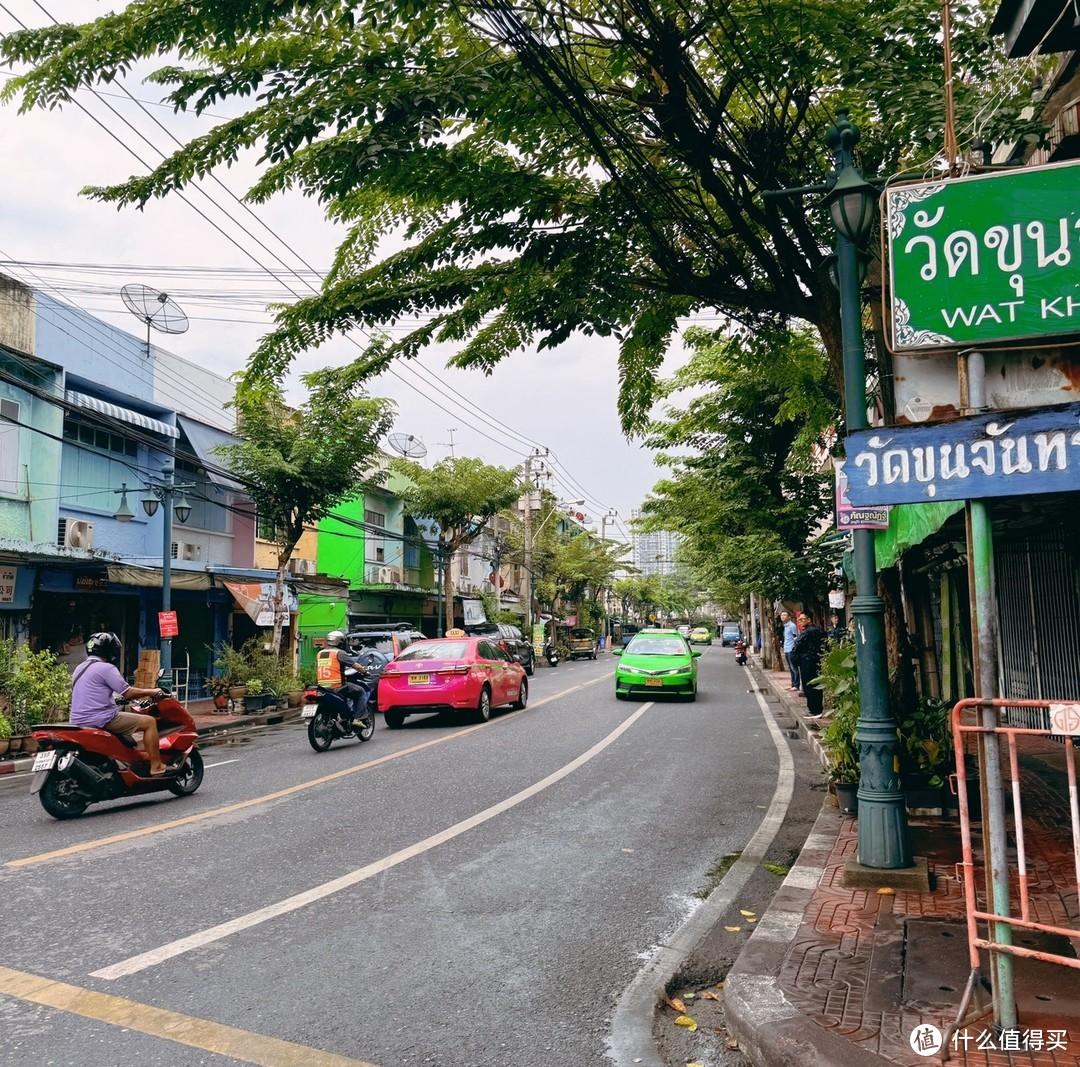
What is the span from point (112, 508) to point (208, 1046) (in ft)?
60.8

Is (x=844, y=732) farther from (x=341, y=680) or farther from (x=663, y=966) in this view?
(x=341, y=680)

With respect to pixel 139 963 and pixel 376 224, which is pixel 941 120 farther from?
pixel 139 963

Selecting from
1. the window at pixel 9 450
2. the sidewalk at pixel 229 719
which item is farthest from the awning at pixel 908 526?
the window at pixel 9 450

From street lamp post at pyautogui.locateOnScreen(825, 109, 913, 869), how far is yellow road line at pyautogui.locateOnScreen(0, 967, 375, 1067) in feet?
12.2

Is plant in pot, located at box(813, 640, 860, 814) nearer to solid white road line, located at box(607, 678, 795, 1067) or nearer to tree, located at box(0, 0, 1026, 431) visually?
solid white road line, located at box(607, 678, 795, 1067)

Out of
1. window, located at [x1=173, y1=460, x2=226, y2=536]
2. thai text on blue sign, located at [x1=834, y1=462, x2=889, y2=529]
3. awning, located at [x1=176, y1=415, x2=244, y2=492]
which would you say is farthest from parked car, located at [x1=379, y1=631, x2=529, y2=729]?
thai text on blue sign, located at [x1=834, y1=462, x2=889, y2=529]

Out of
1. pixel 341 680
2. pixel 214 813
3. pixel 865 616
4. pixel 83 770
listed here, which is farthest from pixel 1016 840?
pixel 341 680

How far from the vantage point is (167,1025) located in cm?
377

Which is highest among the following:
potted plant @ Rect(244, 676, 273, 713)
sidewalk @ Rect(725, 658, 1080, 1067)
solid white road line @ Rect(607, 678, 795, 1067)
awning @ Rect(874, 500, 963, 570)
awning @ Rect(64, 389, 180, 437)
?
awning @ Rect(64, 389, 180, 437)

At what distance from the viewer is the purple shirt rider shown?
8.34m

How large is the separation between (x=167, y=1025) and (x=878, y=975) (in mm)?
3182

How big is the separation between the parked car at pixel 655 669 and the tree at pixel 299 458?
7787 millimetres

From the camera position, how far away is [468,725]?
15.3 meters

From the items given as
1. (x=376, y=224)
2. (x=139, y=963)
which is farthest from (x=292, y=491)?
(x=139, y=963)
